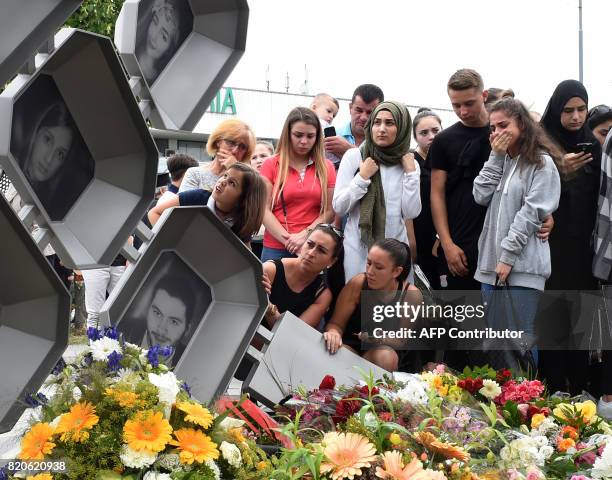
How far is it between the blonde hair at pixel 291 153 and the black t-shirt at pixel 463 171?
2.01 feet

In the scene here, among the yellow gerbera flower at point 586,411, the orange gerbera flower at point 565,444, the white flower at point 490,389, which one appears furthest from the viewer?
the white flower at point 490,389

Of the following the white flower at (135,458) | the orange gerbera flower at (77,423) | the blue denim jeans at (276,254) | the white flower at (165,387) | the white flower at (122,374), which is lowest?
the white flower at (135,458)

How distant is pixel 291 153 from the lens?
16.6ft

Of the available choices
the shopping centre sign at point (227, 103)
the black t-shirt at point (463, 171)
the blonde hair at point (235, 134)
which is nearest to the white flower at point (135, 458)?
the blonde hair at point (235, 134)

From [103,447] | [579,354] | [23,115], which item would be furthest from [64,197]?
[579,354]

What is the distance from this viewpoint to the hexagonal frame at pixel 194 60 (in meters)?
3.01

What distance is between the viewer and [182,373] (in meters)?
3.27

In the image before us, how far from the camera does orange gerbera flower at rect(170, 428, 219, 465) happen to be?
1.89 meters

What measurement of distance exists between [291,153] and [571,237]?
1585mm

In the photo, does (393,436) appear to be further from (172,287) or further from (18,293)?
(172,287)

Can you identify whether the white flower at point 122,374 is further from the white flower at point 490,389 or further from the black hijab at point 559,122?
the black hijab at point 559,122

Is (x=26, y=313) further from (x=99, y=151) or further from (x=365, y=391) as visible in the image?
(x=365, y=391)

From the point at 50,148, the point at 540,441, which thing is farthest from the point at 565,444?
the point at 50,148

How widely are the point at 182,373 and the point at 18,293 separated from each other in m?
0.85
